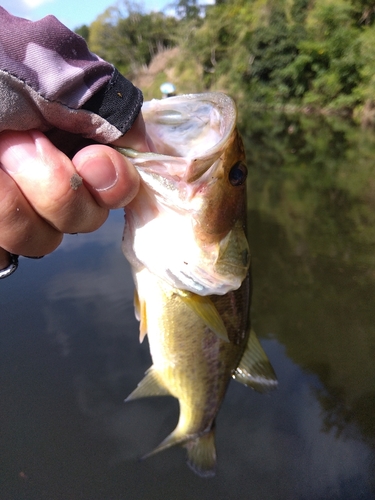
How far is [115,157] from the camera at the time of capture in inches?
41.3

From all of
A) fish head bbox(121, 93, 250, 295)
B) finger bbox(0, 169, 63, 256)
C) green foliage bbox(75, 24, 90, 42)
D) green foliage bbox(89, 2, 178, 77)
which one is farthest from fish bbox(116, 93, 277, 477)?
green foliage bbox(75, 24, 90, 42)

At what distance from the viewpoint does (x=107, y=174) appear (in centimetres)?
104

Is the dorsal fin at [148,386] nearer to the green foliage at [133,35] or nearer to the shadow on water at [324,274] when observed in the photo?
the shadow on water at [324,274]

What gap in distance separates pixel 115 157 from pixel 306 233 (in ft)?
16.0

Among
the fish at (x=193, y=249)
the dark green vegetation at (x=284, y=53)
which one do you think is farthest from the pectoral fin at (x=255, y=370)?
the dark green vegetation at (x=284, y=53)

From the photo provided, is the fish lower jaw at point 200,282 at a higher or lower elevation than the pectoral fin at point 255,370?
higher

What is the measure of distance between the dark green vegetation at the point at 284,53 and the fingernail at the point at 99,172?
17155 mm

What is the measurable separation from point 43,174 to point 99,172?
0.15 m

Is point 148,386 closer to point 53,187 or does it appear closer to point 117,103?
point 53,187

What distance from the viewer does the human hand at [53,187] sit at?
950 mm

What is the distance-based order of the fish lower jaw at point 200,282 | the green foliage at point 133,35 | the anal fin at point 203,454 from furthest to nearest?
the green foliage at point 133,35 → the anal fin at point 203,454 → the fish lower jaw at point 200,282

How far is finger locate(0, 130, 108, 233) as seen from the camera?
94cm

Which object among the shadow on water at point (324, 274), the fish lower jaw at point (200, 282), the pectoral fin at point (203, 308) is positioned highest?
the fish lower jaw at point (200, 282)

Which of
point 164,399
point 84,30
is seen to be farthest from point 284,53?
point 84,30
